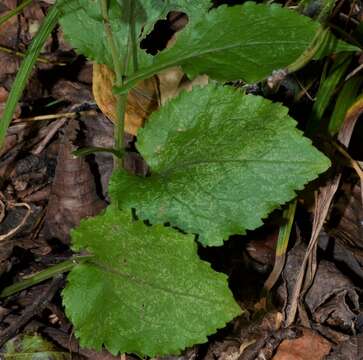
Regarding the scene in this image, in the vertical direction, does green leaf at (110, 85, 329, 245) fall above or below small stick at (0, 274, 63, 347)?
above

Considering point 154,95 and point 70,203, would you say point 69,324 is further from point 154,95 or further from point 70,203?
point 154,95

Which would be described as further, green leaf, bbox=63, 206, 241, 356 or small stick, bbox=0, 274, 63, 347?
small stick, bbox=0, 274, 63, 347

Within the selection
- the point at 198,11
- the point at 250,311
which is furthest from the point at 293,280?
the point at 198,11

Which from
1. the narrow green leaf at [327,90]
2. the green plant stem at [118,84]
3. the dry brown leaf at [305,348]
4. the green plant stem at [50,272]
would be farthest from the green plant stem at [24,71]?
the dry brown leaf at [305,348]

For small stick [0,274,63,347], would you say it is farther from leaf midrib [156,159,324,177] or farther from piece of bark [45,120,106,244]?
leaf midrib [156,159,324,177]

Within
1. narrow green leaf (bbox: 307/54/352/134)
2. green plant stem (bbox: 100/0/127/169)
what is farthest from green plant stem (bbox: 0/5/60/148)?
narrow green leaf (bbox: 307/54/352/134)

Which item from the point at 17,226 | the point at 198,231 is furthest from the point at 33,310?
the point at 198,231
